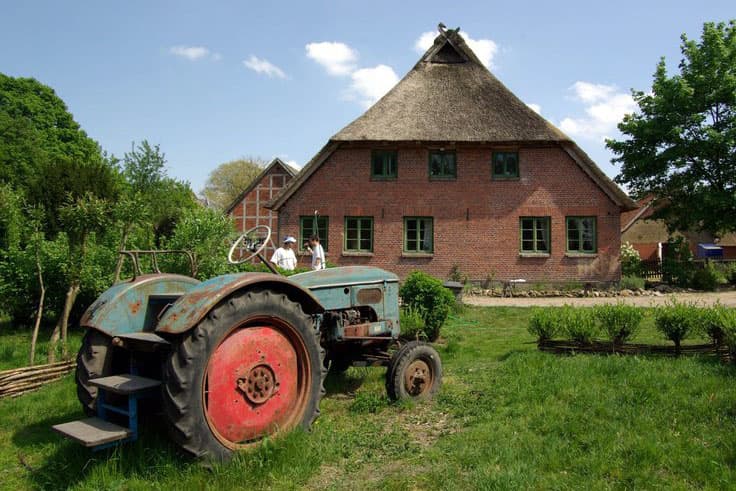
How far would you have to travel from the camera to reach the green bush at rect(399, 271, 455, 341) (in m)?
9.36

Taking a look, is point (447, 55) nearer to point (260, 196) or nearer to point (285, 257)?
point (285, 257)

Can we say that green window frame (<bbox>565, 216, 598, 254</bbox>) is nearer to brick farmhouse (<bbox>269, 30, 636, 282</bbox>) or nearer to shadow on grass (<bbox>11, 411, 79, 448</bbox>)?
brick farmhouse (<bbox>269, 30, 636, 282</bbox>)

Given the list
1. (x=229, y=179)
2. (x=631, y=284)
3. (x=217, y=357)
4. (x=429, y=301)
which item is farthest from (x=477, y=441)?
(x=229, y=179)

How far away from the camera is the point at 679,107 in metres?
21.0

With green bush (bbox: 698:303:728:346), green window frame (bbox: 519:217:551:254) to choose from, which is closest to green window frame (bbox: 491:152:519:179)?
green window frame (bbox: 519:217:551:254)

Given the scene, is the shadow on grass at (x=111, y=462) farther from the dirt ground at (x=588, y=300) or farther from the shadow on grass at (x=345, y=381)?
the dirt ground at (x=588, y=300)

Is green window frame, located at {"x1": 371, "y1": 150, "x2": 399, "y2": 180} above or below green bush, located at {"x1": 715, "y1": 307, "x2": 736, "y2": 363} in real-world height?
above

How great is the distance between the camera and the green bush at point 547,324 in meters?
7.06

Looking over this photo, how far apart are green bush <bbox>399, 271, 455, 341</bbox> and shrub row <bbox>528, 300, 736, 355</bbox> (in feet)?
7.24

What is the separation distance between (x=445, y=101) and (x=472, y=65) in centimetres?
291

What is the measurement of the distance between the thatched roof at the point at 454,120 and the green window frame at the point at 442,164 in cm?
72

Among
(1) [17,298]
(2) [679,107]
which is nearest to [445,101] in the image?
(2) [679,107]

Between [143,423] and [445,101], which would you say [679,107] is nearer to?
[445,101]

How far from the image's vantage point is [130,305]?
14.7 ft
